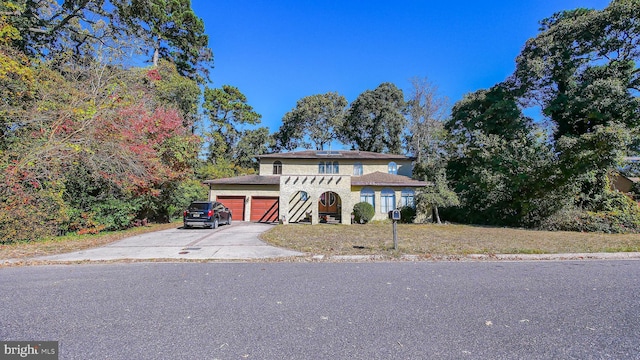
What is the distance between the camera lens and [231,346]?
9.71ft

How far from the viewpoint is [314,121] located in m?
40.9

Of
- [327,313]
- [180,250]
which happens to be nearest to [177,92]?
[180,250]

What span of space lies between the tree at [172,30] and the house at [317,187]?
13076mm

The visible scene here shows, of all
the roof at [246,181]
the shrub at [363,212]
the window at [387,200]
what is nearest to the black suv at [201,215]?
the roof at [246,181]

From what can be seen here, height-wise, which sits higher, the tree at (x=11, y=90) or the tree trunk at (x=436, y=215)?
the tree at (x=11, y=90)

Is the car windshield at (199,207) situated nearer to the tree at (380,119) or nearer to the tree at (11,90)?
the tree at (11,90)

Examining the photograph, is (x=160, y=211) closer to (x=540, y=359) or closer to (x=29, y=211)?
(x=29, y=211)

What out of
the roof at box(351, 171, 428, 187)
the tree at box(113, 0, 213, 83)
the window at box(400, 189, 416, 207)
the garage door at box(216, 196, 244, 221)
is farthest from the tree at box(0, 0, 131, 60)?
the window at box(400, 189, 416, 207)

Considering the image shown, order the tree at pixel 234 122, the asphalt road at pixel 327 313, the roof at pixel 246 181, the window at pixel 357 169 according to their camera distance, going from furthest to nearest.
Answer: the tree at pixel 234 122
the window at pixel 357 169
the roof at pixel 246 181
the asphalt road at pixel 327 313

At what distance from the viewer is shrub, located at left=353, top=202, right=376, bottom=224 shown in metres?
20.1

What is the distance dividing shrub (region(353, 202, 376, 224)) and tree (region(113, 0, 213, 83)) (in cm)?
1964

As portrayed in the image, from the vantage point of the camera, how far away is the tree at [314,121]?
40.1 m

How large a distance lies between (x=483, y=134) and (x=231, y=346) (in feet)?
78.8

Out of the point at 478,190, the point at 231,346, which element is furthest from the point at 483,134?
the point at 231,346
